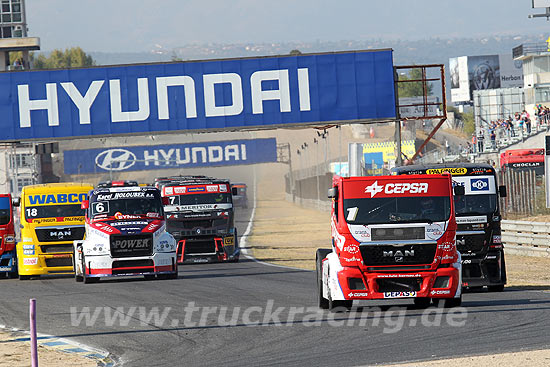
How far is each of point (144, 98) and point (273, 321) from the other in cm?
2031

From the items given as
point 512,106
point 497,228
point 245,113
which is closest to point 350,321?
point 497,228


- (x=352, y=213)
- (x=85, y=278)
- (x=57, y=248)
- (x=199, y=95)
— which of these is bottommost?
(x=85, y=278)

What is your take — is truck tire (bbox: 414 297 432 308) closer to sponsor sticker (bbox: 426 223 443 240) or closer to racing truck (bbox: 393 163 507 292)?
sponsor sticker (bbox: 426 223 443 240)

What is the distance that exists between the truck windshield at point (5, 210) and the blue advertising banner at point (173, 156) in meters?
85.4

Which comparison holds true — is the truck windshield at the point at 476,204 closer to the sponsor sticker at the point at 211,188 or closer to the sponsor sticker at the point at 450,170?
the sponsor sticker at the point at 450,170

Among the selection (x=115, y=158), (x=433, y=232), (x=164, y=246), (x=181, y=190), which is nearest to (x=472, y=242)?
(x=433, y=232)

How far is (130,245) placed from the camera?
2366 centimetres

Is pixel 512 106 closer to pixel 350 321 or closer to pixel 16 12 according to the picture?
pixel 16 12

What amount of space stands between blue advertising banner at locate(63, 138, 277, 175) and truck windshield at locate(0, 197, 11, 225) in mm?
85370

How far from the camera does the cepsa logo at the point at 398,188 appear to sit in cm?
1541

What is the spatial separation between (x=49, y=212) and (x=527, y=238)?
44.6 ft

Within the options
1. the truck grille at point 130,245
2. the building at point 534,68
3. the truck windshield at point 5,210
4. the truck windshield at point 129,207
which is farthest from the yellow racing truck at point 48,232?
the building at point 534,68

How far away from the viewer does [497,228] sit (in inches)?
733

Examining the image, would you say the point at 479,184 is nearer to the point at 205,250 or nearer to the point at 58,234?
the point at 58,234
